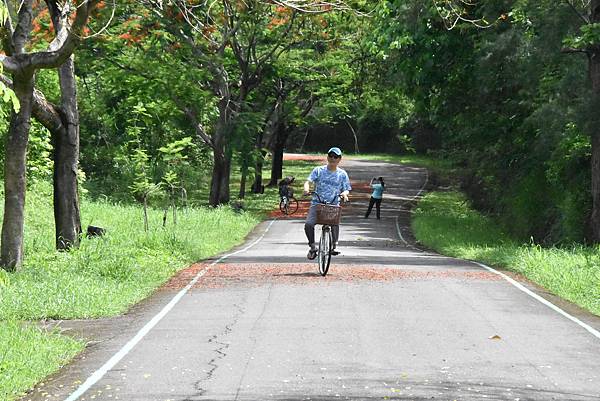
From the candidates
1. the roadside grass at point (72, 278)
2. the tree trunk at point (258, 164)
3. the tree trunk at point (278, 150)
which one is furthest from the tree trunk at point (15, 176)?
the tree trunk at point (278, 150)

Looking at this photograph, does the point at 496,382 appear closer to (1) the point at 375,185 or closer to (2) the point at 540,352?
(2) the point at 540,352

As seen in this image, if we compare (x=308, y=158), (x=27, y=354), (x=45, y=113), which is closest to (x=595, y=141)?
(x=45, y=113)

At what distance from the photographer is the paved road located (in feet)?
31.1

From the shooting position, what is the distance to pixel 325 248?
729 inches

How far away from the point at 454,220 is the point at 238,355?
32357mm

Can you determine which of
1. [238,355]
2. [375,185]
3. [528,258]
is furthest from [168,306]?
[375,185]

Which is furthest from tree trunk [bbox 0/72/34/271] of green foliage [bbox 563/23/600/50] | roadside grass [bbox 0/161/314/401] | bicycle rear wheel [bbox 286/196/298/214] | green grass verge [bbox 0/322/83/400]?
bicycle rear wheel [bbox 286/196/298/214]

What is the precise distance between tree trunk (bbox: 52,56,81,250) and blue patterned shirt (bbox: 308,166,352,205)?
576cm

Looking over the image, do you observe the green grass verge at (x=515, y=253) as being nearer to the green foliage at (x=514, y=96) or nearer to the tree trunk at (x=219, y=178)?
the green foliage at (x=514, y=96)

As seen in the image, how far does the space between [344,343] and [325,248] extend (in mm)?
6788

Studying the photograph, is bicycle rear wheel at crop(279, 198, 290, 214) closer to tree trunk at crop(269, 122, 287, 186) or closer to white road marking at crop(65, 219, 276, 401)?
tree trunk at crop(269, 122, 287, 186)

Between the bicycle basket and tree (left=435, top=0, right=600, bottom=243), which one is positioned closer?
the bicycle basket

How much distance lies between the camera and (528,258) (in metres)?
22.0

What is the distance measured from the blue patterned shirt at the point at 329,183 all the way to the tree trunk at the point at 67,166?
576 centimetres
